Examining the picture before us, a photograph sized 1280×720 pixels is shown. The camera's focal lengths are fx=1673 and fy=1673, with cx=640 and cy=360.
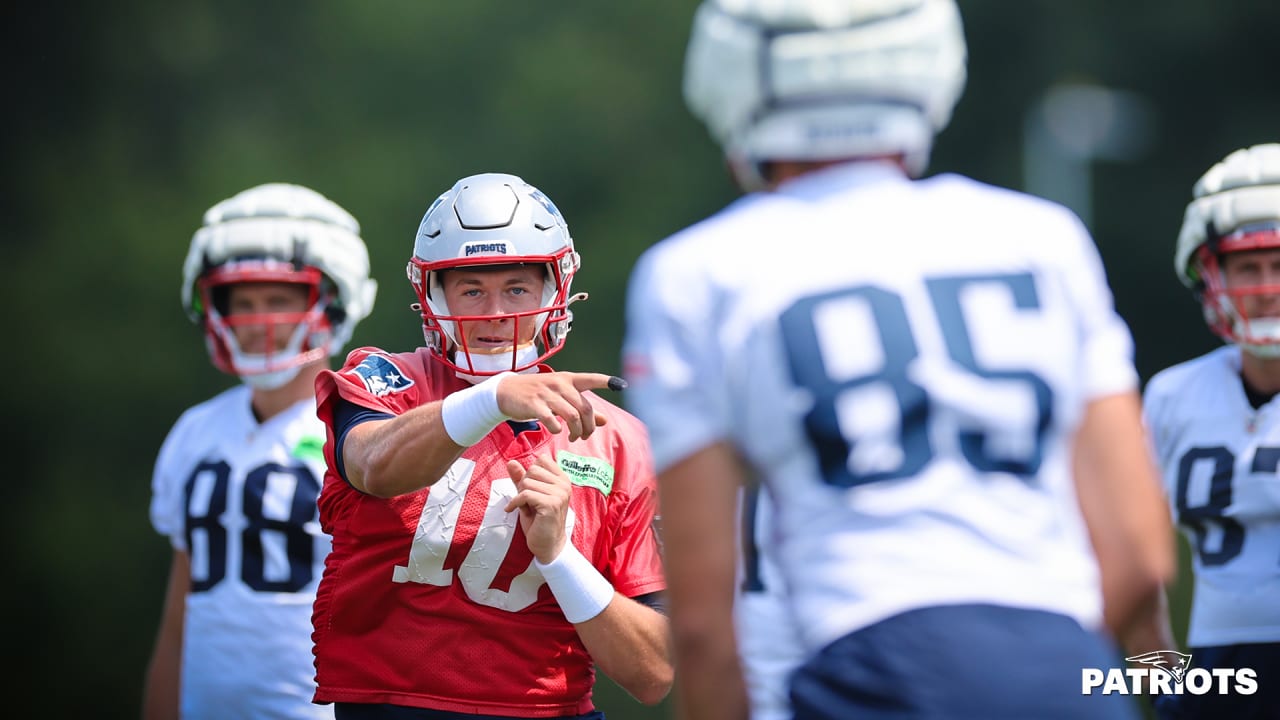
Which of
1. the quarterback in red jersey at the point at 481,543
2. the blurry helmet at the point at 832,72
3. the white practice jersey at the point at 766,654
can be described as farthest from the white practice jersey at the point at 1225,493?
the blurry helmet at the point at 832,72

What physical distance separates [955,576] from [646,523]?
1.29 meters

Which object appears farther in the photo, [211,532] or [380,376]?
[211,532]

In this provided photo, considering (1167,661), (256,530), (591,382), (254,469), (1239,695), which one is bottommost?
(1239,695)

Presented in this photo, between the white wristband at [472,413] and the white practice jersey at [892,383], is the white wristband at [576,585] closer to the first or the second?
the white wristband at [472,413]

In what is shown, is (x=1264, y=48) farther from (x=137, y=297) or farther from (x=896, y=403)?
(x=896, y=403)

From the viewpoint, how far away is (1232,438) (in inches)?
173

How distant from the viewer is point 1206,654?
4.37 m

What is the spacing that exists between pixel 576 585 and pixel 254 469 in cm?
160

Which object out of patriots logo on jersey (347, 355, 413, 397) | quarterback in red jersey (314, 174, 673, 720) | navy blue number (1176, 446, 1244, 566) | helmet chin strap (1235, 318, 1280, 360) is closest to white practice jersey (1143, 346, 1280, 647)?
navy blue number (1176, 446, 1244, 566)

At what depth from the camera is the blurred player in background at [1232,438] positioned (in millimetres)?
4250

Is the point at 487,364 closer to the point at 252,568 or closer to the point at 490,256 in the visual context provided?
the point at 490,256

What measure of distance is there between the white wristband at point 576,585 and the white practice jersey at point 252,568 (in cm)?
131

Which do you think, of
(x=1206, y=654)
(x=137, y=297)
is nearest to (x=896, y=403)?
(x=1206, y=654)

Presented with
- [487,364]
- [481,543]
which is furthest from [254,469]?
[481,543]
